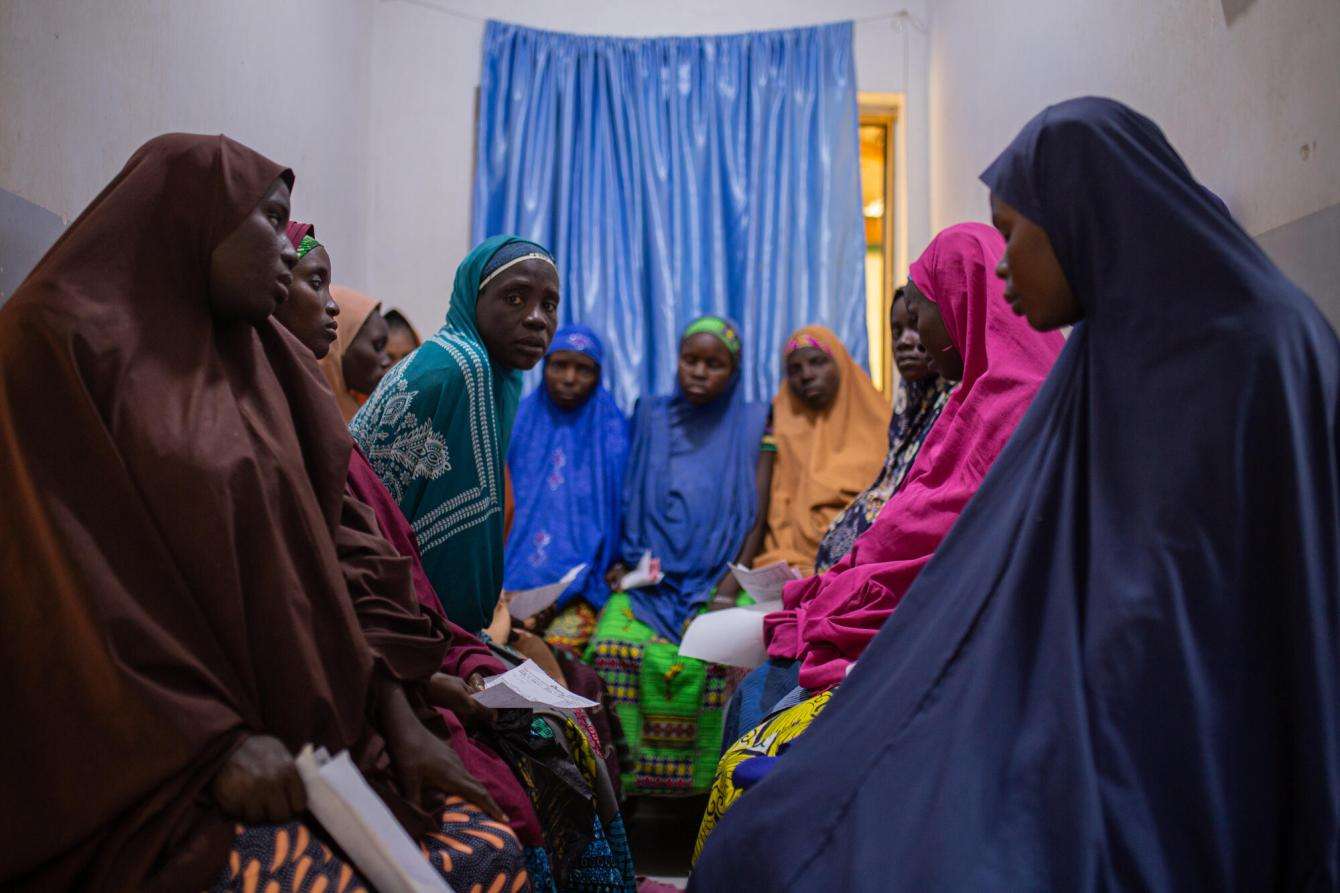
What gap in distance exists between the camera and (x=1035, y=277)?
5.39ft

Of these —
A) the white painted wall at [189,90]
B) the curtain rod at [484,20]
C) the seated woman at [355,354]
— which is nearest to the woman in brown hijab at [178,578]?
the white painted wall at [189,90]

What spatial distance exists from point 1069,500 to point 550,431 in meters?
3.41

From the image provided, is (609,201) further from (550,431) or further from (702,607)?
(702,607)

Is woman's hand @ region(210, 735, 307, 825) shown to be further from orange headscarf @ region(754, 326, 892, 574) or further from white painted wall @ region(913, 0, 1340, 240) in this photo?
orange headscarf @ region(754, 326, 892, 574)

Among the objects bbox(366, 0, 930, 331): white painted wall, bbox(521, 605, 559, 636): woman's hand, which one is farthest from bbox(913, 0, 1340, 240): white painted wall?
bbox(521, 605, 559, 636): woman's hand

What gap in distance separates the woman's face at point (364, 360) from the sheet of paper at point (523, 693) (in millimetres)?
2006

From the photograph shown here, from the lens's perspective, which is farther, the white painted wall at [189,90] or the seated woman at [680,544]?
the seated woman at [680,544]

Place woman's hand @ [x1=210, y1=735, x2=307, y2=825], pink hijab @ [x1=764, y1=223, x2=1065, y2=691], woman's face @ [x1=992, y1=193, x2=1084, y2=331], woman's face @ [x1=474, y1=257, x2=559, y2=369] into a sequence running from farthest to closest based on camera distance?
woman's face @ [x1=474, y1=257, x2=559, y2=369]
pink hijab @ [x1=764, y1=223, x2=1065, y2=691]
woman's face @ [x1=992, y1=193, x2=1084, y2=331]
woman's hand @ [x1=210, y1=735, x2=307, y2=825]

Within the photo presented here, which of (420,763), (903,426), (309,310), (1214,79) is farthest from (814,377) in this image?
(420,763)

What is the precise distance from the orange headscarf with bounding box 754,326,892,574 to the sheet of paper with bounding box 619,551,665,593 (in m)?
0.43

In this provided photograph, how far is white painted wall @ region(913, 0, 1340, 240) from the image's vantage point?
2.13m

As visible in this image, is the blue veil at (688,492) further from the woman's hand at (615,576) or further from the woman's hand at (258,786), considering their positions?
the woman's hand at (258,786)

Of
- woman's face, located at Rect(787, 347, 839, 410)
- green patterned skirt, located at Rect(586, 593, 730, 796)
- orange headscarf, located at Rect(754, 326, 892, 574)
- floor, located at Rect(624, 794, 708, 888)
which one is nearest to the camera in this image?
floor, located at Rect(624, 794, 708, 888)

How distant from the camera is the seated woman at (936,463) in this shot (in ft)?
7.66
